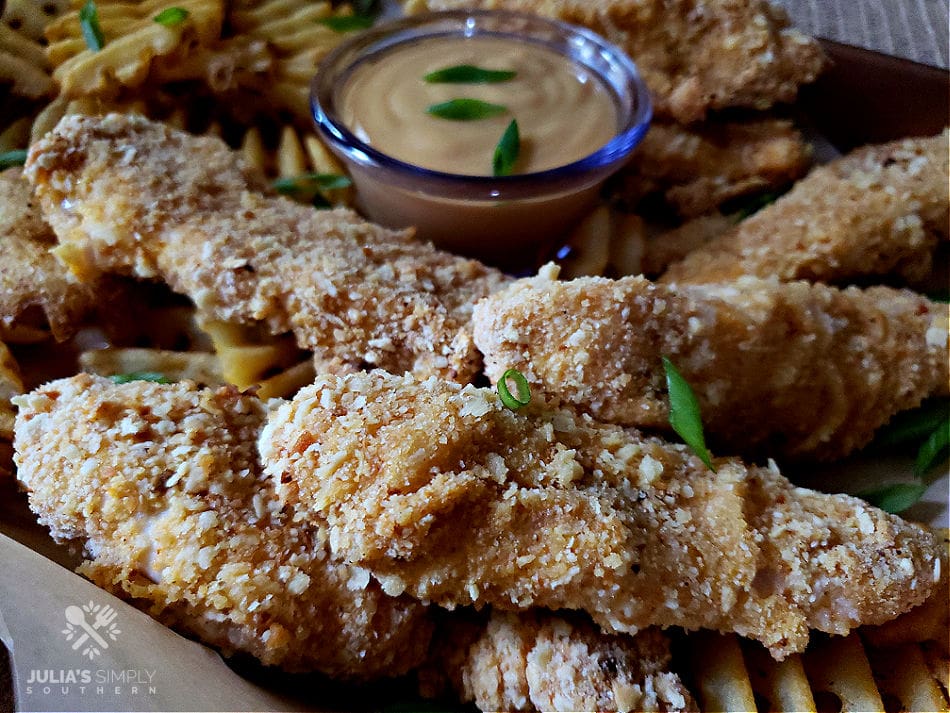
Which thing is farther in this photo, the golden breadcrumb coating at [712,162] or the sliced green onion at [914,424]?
the golden breadcrumb coating at [712,162]

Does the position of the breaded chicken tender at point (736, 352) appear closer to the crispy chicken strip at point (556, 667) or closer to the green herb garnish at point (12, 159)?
the crispy chicken strip at point (556, 667)

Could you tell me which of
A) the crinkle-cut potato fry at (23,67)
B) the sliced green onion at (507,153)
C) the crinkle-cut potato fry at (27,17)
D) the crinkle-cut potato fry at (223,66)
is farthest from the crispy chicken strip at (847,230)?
the crinkle-cut potato fry at (27,17)

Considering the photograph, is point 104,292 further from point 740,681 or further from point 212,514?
point 740,681

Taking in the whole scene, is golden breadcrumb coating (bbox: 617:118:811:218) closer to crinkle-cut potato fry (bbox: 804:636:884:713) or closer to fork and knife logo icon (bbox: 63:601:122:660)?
crinkle-cut potato fry (bbox: 804:636:884:713)

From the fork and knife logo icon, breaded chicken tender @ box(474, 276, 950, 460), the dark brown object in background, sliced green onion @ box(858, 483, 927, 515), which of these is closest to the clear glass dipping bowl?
breaded chicken tender @ box(474, 276, 950, 460)

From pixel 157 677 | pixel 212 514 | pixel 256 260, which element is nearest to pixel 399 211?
pixel 256 260
